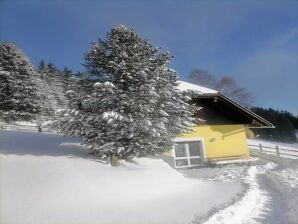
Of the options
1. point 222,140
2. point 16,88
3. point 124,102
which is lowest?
point 222,140

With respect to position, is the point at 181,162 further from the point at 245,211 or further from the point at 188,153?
the point at 245,211

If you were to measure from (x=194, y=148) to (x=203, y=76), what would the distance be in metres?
25.5

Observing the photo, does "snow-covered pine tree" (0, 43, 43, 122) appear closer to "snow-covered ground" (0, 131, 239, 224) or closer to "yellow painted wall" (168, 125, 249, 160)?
"yellow painted wall" (168, 125, 249, 160)

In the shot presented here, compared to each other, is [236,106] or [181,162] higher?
[236,106]

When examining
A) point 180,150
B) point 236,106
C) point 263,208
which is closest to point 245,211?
point 263,208

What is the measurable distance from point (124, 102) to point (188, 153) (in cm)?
1088

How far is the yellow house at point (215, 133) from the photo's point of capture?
2117 centimetres

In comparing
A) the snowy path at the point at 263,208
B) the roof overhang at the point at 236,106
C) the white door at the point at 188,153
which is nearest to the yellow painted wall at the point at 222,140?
the white door at the point at 188,153

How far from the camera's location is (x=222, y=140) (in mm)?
21844

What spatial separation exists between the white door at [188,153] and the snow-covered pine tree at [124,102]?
26.7 ft

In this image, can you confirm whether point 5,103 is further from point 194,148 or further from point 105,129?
point 105,129

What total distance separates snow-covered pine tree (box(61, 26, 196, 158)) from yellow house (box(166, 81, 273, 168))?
851 cm

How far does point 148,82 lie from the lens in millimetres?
11867

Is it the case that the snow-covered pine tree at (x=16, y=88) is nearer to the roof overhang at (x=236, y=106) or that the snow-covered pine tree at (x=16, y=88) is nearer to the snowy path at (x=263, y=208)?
the roof overhang at (x=236, y=106)
